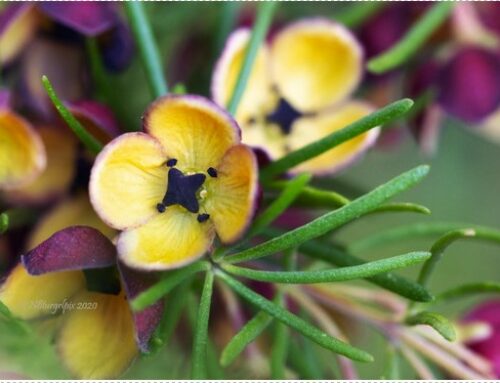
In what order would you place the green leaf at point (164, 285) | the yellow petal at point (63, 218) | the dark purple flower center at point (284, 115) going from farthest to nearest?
the dark purple flower center at point (284, 115)
the yellow petal at point (63, 218)
the green leaf at point (164, 285)

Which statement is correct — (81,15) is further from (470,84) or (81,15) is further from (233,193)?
(470,84)

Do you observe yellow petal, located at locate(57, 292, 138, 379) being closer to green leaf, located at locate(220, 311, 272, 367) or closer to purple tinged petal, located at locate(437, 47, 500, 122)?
green leaf, located at locate(220, 311, 272, 367)

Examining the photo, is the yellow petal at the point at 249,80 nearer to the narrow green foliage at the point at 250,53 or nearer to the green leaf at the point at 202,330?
the narrow green foliage at the point at 250,53

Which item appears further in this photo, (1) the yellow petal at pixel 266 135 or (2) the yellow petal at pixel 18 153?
(1) the yellow petal at pixel 266 135

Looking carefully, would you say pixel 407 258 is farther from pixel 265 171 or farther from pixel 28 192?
pixel 28 192

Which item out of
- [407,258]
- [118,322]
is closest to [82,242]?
[118,322]

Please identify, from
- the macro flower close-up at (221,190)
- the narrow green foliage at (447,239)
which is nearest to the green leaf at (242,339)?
the macro flower close-up at (221,190)
